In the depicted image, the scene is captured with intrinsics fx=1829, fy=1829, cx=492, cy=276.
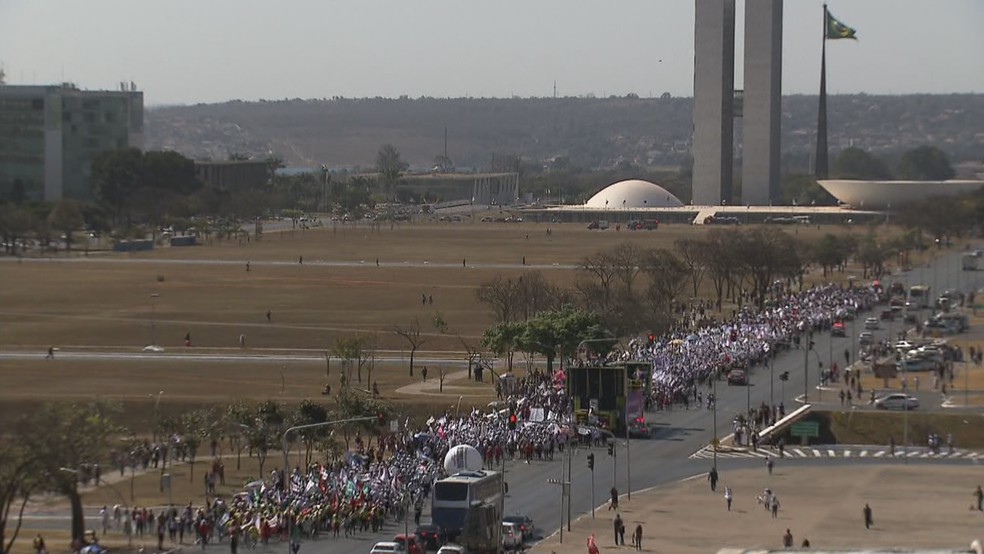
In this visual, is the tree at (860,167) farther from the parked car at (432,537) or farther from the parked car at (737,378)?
the parked car at (432,537)

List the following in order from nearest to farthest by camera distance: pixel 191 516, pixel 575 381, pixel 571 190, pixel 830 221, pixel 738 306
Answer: pixel 191 516 → pixel 575 381 → pixel 738 306 → pixel 830 221 → pixel 571 190

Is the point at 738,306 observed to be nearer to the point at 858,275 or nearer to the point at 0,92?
the point at 858,275

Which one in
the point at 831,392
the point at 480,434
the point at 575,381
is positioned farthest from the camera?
the point at 831,392

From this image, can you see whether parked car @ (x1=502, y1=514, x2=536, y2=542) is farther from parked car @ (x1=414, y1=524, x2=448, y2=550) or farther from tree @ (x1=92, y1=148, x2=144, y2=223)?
tree @ (x1=92, y1=148, x2=144, y2=223)

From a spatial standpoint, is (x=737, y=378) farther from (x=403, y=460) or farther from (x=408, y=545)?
(x=408, y=545)

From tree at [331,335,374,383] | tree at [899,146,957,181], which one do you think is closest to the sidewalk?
tree at [331,335,374,383]

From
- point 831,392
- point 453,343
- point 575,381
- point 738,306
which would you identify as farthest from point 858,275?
point 575,381

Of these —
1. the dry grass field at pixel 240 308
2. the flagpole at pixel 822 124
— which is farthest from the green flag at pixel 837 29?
the dry grass field at pixel 240 308
